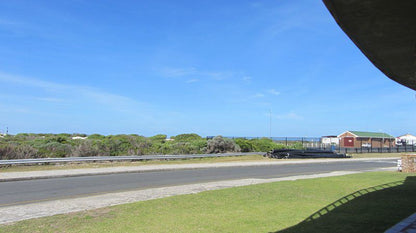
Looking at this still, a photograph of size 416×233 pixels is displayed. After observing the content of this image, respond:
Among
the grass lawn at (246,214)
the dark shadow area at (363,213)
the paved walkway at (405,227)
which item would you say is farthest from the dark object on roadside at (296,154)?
the paved walkway at (405,227)

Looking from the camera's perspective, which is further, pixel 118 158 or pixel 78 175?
pixel 118 158

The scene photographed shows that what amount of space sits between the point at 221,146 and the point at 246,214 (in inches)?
948

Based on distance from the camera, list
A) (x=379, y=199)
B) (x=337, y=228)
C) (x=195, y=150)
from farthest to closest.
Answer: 1. (x=195, y=150)
2. (x=379, y=199)
3. (x=337, y=228)

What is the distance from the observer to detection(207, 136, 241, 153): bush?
30.6 metres

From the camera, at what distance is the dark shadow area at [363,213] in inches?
215

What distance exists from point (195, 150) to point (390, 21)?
2607cm

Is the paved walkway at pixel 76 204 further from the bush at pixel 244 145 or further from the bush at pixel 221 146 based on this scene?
the bush at pixel 244 145

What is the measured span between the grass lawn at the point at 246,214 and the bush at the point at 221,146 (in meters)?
20.8

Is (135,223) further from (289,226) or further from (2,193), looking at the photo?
(2,193)

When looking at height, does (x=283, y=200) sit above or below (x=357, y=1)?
below

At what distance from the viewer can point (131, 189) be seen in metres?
10.9

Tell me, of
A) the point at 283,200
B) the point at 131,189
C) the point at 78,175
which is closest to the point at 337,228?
the point at 283,200

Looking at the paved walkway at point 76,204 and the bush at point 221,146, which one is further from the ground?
the bush at point 221,146

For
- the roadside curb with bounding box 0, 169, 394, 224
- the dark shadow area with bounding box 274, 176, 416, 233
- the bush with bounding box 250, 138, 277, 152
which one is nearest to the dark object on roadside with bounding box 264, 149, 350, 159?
the bush with bounding box 250, 138, 277, 152
